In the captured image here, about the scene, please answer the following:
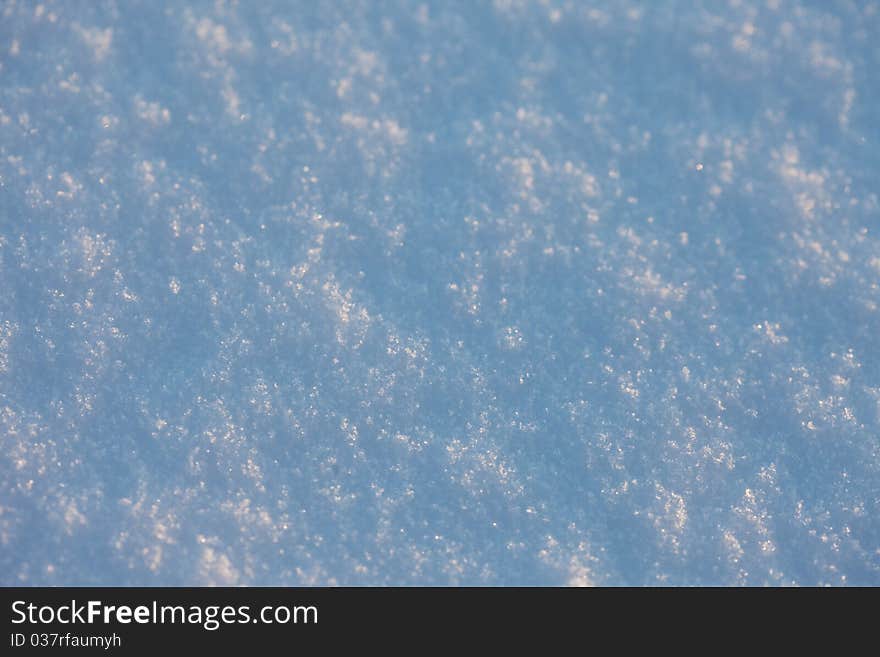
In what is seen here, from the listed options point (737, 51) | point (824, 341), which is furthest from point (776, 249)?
point (737, 51)

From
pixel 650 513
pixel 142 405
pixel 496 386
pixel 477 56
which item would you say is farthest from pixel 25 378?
pixel 650 513

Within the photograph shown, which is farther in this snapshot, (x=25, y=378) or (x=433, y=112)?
(x=433, y=112)

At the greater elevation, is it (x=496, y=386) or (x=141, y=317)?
(x=141, y=317)
